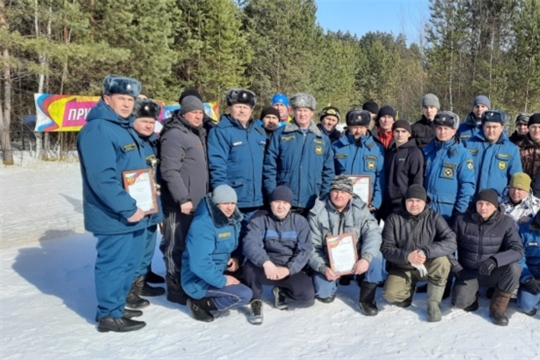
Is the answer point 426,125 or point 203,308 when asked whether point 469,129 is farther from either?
point 203,308

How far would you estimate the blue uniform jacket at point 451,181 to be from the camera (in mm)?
4402

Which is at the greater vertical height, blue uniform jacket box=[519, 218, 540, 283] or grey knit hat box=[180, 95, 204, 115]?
grey knit hat box=[180, 95, 204, 115]

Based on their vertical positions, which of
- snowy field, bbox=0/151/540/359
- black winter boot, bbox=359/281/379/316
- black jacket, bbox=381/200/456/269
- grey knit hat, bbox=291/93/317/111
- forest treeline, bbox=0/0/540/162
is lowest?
snowy field, bbox=0/151/540/359

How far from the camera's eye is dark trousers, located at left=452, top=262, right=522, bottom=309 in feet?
12.5

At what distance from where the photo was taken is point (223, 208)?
3885mm

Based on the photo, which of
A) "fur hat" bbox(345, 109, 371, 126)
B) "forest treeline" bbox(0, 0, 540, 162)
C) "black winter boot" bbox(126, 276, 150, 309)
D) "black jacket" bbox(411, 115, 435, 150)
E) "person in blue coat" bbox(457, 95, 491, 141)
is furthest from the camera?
"forest treeline" bbox(0, 0, 540, 162)

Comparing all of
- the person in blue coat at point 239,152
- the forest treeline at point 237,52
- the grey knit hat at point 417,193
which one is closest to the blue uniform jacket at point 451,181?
the grey knit hat at point 417,193

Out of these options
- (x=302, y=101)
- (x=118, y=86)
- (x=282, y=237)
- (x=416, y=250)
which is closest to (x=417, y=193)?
(x=416, y=250)

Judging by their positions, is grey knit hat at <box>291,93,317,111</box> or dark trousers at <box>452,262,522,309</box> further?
grey knit hat at <box>291,93,317,111</box>

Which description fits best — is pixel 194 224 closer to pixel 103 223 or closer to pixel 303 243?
pixel 103 223

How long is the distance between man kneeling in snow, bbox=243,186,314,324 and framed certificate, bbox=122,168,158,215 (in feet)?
3.16

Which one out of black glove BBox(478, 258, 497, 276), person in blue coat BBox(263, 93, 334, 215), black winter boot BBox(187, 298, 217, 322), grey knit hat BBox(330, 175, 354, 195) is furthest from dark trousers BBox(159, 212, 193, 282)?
black glove BBox(478, 258, 497, 276)

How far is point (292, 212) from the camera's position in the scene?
14.2 feet

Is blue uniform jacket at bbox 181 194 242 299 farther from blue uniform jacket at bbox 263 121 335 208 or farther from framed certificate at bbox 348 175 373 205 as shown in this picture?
framed certificate at bbox 348 175 373 205
